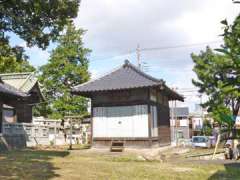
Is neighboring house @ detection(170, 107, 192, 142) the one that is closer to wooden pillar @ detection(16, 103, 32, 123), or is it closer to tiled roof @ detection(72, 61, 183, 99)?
wooden pillar @ detection(16, 103, 32, 123)

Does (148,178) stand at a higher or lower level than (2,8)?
lower

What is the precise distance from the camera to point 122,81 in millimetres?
23953

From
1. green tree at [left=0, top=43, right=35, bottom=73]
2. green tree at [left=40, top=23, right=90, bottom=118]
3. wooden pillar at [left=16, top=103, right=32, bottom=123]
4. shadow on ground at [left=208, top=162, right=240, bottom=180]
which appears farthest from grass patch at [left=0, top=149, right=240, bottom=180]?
green tree at [left=40, top=23, right=90, bottom=118]

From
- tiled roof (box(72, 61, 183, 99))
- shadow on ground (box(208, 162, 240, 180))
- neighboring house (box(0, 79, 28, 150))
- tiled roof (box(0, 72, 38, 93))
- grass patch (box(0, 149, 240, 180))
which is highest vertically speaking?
tiled roof (box(0, 72, 38, 93))

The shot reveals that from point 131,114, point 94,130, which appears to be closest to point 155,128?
point 131,114

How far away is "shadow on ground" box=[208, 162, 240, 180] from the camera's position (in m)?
12.1

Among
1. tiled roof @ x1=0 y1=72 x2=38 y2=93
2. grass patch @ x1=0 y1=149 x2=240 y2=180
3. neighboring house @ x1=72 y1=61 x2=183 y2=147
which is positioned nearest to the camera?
grass patch @ x1=0 y1=149 x2=240 y2=180

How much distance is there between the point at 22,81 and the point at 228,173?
23.6 metres

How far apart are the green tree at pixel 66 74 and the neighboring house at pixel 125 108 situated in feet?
60.1

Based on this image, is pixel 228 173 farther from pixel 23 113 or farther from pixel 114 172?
pixel 23 113

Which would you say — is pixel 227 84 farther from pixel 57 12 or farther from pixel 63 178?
pixel 57 12

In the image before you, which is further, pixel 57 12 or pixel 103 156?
pixel 103 156

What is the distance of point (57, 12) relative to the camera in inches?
475

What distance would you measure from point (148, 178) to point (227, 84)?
972cm
